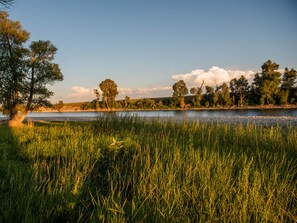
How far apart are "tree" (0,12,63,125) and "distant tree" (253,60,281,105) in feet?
202

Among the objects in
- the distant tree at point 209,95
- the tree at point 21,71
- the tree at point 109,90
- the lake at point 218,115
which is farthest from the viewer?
the tree at point 109,90

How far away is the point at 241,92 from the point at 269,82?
16245 mm

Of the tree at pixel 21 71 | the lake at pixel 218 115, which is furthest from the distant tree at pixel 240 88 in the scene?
the tree at pixel 21 71

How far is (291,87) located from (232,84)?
18.6 meters

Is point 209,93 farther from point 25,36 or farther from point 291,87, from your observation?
point 25,36

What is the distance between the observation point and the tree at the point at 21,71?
2336 centimetres

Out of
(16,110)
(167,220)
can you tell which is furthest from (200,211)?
(16,110)

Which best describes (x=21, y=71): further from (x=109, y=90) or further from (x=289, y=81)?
(x=109, y=90)

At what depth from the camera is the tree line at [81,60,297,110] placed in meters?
71.1

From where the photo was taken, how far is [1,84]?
23391 millimetres

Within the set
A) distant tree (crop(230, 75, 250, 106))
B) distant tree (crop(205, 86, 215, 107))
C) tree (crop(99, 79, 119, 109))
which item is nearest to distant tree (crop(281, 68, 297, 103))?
distant tree (crop(230, 75, 250, 106))

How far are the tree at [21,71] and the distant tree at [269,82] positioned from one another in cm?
6154

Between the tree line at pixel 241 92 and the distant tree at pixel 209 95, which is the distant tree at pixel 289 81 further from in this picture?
the distant tree at pixel 209 95

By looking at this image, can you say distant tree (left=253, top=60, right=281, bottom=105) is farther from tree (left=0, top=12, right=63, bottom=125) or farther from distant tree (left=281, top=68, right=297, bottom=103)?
tree (left=0, top=12, right=63, bottom=125)
